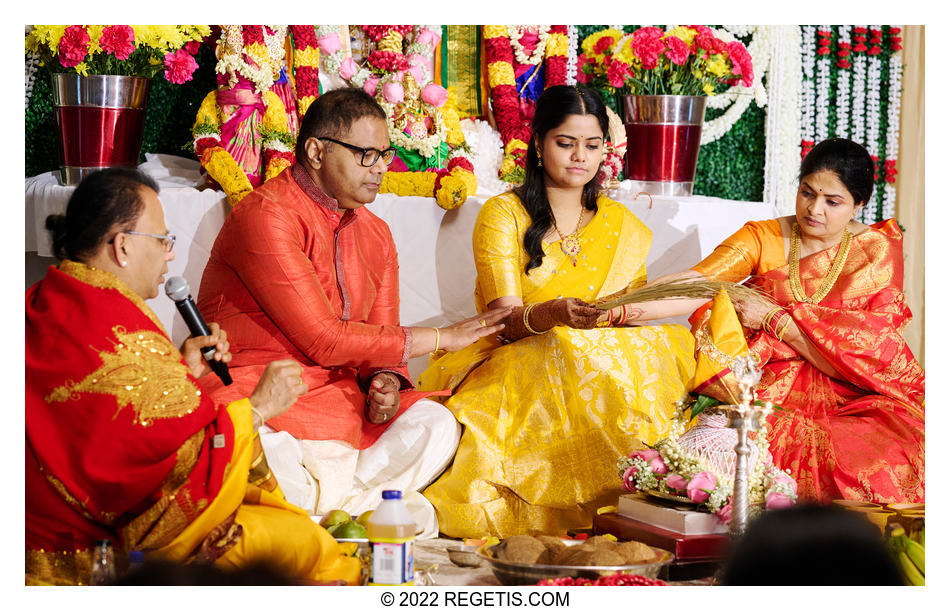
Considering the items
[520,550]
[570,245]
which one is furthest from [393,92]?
[520,550]

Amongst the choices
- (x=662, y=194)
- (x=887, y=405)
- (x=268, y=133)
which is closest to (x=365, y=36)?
(x=268, y=133)

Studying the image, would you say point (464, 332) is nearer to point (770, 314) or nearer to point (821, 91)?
point (770, 314)

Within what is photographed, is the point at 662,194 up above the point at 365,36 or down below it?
below

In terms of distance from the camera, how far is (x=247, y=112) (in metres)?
4.89

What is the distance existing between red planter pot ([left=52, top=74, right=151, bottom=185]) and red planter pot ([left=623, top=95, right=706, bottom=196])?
100 inches

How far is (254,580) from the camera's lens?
158cm

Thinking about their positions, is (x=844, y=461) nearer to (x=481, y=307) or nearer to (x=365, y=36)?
(x=481, y=307)

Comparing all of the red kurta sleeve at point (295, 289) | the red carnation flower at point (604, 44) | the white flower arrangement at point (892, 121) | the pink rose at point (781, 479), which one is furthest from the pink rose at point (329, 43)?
the white flower arrangement at point (892, 121)

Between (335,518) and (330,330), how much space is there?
0.65 meters

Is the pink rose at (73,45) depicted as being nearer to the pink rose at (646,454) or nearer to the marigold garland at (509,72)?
the marigold garland at (509,72)

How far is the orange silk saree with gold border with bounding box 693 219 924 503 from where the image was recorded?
3766 millimetres

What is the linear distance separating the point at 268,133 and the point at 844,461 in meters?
2.96

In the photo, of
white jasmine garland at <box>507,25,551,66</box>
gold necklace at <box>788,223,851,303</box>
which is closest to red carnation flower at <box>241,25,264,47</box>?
white jasmine garland at <box>507,25,551,66</box>

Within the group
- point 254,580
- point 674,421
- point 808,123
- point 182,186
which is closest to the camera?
point 254,580
